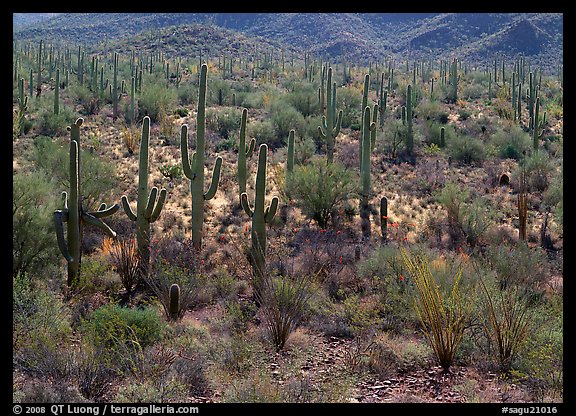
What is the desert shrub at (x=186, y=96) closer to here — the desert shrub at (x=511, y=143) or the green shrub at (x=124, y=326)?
the desert shrub at (x=511, y=143)

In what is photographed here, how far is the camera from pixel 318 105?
33.8 metres

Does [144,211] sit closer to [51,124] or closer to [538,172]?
[538,172]

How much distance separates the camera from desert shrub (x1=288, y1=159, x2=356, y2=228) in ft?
54.3

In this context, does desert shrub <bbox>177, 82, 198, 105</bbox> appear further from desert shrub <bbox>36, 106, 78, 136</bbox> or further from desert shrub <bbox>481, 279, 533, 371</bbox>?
desert shrub <bbox>481, 279, 533, 371</bbox>

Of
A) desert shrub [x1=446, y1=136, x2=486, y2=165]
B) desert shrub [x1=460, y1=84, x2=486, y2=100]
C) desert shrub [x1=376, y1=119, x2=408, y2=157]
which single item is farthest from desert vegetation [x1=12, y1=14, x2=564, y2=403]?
desert shrub [x1=460, y1=84, x2=486, y2=100]

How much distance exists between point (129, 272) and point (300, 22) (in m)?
102

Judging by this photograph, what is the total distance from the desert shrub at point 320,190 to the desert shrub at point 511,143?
13520 mm

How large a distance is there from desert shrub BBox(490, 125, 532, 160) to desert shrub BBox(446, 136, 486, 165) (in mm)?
1256

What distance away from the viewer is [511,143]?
28.4m

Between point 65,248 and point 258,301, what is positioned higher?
point 65,248

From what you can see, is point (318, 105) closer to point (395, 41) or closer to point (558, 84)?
point (558, 84)

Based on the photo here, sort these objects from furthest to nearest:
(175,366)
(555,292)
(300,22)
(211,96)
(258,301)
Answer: (300,22) < (211,96) < (555,292) < (258,301) < (175,366)
